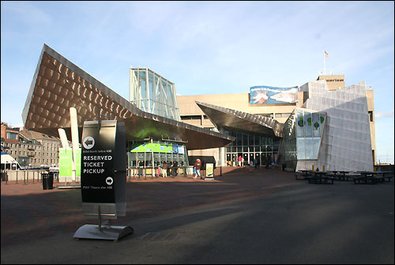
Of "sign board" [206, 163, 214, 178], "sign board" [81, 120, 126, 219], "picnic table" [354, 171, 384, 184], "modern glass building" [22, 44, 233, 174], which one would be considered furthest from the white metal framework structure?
"sign board" [81, 120, 126, 219]

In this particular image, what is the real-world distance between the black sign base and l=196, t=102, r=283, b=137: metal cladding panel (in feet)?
118

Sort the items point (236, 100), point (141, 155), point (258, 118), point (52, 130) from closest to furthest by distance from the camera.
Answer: point (52, 130) → point (141, 155) → point (258, 118) → point (236, 100)

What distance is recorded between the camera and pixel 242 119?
44.1 metres

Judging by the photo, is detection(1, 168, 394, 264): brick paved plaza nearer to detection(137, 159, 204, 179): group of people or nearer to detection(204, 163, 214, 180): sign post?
detection(204, 163, 214, 180): sign post

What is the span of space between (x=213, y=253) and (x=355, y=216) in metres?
3.37

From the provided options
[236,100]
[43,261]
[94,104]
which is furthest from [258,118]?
[43,261]

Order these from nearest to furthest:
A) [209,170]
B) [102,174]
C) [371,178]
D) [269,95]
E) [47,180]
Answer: [102,174] < [47,180] < [371,178] < [209,170] < [269,95]

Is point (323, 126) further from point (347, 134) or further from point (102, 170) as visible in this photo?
point (102, 170)

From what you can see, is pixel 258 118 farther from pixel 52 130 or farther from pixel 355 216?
pixel 355 216

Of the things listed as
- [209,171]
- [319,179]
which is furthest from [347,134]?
[319,179]

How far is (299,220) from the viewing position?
7.82 meters

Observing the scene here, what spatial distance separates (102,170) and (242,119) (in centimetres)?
3707

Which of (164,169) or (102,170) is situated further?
(164,169)

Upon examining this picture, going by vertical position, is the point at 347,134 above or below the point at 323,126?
below
